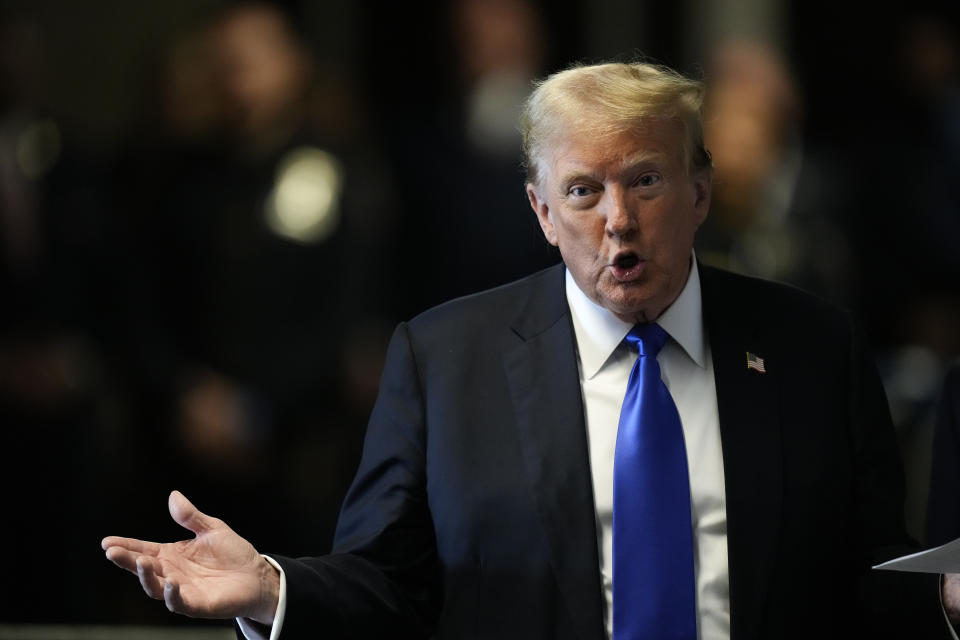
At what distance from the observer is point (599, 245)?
2.99 metres

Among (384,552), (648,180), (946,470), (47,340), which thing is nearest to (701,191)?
(648,180)

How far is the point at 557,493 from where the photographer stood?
2.97 m

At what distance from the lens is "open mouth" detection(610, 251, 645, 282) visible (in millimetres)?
2992

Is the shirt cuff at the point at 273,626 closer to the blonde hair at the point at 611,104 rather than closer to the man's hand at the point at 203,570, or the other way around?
Answer: the man's hand at the point at 203,570

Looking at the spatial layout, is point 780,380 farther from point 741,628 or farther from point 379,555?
point 379,555

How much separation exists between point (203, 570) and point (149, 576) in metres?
0.13

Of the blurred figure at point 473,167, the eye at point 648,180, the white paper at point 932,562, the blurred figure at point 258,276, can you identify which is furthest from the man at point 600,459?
the blurred figure at point 258,276

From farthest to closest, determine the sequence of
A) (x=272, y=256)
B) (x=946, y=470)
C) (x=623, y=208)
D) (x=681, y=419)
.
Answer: (x=272, y=256)
(x=946, y=470)
(x=681, y=419)
(x=623, y=208)

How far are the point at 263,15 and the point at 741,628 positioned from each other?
3827 mm

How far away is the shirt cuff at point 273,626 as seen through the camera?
2.91m

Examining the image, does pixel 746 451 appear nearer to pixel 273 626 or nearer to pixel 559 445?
pixel 559 445

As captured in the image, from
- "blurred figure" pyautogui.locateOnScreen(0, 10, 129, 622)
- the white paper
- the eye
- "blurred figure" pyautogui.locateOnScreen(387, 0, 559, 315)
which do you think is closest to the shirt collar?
the eye

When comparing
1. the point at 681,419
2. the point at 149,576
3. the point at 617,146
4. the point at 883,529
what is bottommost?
the point at 883,529

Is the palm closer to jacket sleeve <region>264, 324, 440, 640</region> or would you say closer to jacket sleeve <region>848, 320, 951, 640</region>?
jacket sleeve <region>264, 324, 440, 640</region>
